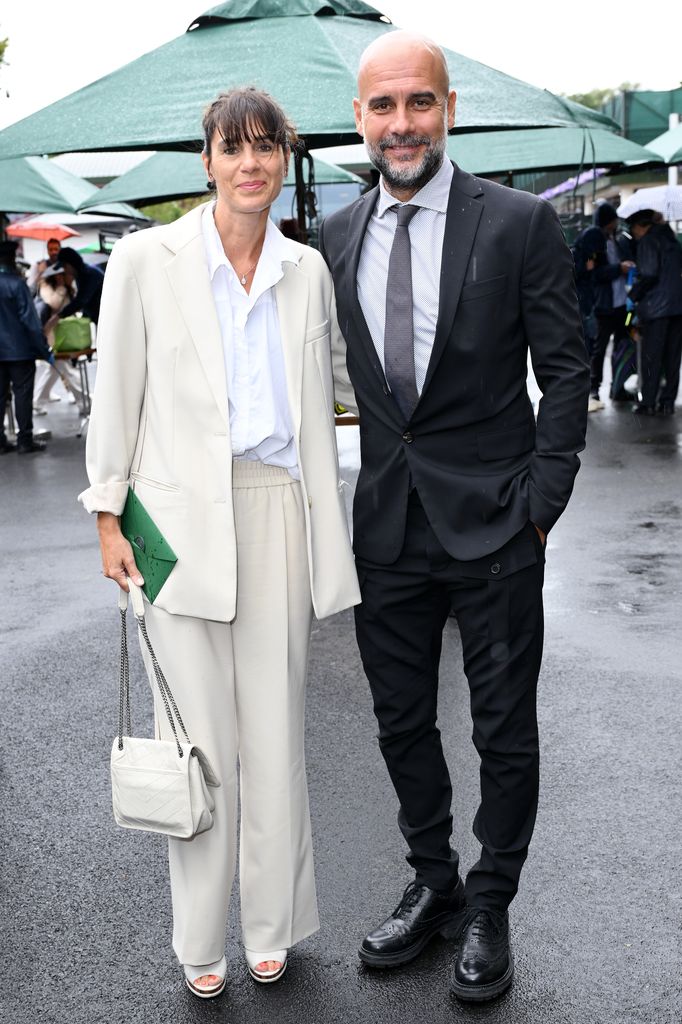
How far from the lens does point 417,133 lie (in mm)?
2885

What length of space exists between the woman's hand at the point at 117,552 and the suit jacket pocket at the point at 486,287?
3.35ft

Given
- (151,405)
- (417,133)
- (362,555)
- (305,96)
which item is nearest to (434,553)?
(362,555)

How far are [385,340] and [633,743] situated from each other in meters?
2.26

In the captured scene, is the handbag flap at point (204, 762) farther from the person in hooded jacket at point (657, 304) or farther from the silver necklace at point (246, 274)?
the person in hooded jacket at point (657, 304)

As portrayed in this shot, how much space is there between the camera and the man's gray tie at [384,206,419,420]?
2934 mm

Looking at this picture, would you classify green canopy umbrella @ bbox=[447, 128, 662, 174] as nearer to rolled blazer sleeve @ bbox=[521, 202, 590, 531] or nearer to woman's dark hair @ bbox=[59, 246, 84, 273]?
woman's dark hair @ bbox=[59, 246, 84, 273]

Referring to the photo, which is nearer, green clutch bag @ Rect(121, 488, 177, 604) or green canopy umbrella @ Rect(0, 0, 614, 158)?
green clutch bag @ Rect(121, 488, 177, 604)

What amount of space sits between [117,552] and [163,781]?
1.85 ft

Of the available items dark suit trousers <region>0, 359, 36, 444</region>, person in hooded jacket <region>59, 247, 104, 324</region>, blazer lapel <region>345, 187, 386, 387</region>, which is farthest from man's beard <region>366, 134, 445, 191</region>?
person in hooded jacket <region>59, 247, 104, 324</region>

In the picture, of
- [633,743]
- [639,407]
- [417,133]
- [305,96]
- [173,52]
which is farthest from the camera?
[639,407]

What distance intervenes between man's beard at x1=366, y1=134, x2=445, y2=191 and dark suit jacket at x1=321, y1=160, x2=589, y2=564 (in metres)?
0.10

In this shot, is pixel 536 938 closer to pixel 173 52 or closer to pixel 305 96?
pixel 305 96

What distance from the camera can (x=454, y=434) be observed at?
2.99 m

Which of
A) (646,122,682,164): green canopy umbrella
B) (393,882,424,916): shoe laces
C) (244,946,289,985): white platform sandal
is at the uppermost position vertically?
(646,122,682,164): green canopy umbrella
